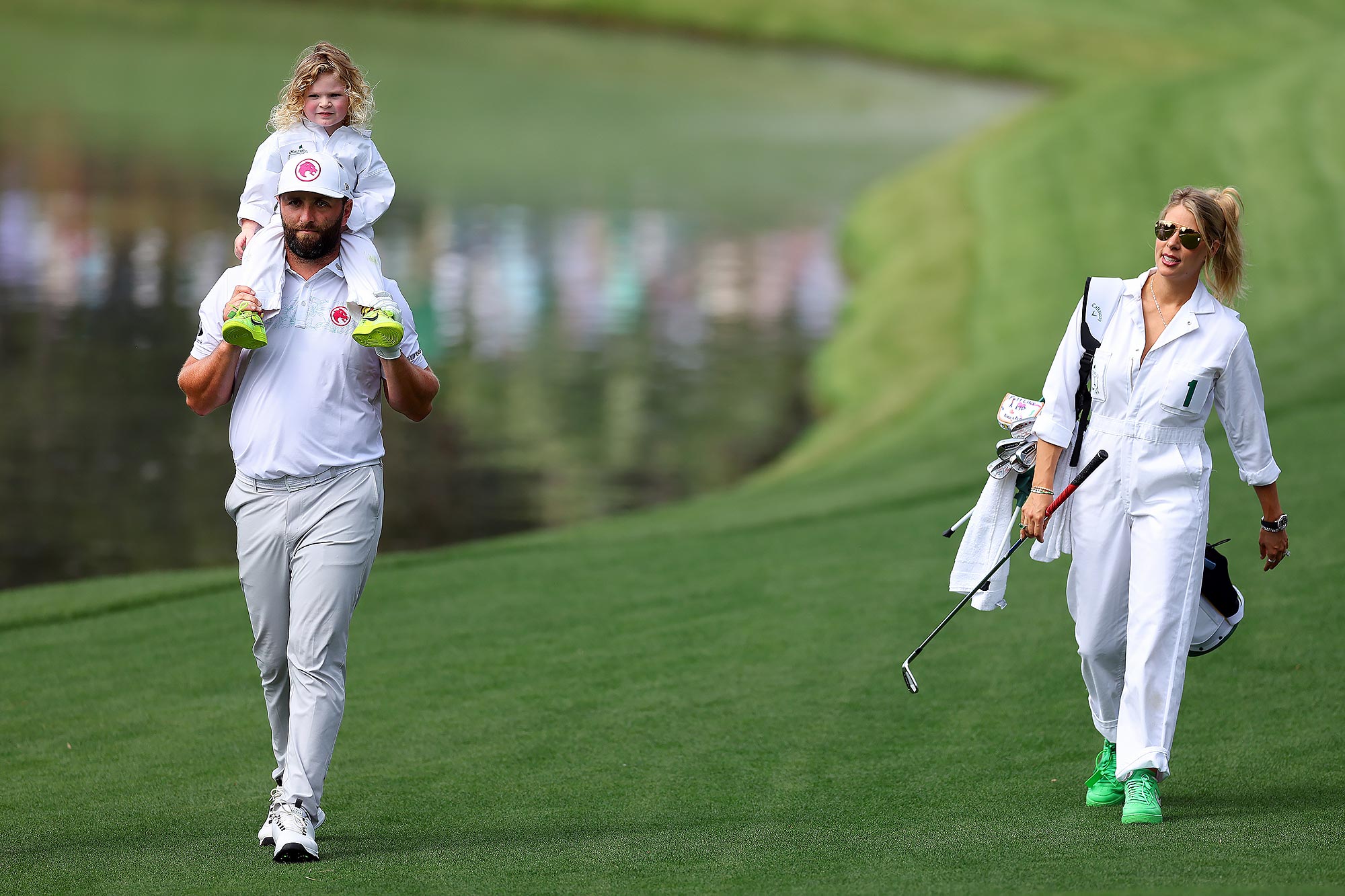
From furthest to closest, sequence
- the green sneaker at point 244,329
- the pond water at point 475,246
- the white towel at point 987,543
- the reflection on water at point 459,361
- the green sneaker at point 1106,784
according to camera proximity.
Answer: the pond water at point 475,246 → the reflection on water at point 459,361 → the white towel at point 987,543 → the green sneaker at point 1106,784 → the green sneaker at point 244,329

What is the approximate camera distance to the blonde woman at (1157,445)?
5.15 metres

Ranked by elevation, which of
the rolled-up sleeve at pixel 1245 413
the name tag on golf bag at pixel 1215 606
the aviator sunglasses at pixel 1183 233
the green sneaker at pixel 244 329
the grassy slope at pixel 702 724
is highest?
the aviator sunglasses at pixel 1183 233

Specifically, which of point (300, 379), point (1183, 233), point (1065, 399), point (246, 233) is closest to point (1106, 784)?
point (1065, 399)

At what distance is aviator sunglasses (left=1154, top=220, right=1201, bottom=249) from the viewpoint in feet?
16.8

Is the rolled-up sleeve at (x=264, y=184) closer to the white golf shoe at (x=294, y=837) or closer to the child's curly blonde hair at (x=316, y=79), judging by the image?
the child's curly blonde hair at (x=316, y=79)

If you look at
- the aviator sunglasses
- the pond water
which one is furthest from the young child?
the pond water

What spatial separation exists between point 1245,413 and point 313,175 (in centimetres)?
285

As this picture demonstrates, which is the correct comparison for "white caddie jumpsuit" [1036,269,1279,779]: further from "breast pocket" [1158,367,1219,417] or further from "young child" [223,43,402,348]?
"young child" [223,43,402,348]

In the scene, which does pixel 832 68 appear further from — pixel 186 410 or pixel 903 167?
pixel 186 410

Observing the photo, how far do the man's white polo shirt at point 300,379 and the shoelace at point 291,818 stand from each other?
944 millimetres

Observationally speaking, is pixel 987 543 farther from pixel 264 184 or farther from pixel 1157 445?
pixel 264 184

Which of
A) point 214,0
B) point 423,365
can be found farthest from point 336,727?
point 214,0

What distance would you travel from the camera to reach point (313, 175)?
4836mm

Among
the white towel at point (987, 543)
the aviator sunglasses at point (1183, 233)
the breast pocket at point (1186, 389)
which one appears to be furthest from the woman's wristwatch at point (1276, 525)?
the aviator sunglasses at point (1183, 233)
